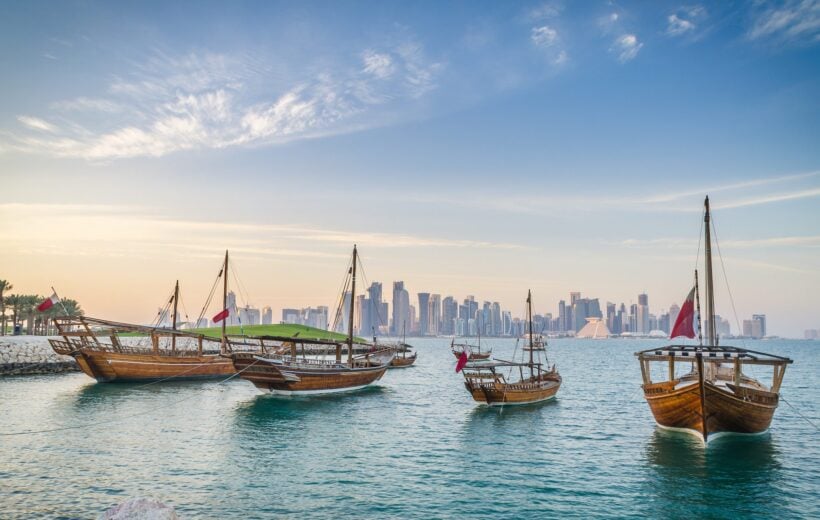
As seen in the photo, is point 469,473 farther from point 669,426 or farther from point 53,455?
point 53,455

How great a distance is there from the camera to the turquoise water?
20328mm

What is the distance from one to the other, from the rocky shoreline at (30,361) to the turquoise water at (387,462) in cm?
2137

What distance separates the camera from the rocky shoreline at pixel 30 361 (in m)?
63.1

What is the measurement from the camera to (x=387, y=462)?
26.9 metres

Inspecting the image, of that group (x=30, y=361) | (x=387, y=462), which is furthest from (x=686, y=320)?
(x=30, y=361)

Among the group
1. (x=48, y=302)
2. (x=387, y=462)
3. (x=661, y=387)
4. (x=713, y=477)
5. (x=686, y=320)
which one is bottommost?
(x=387, y=462)

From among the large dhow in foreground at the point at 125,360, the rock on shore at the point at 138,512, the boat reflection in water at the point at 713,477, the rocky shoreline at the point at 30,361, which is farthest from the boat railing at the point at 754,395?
the rocky shoreline at the point at 30,361

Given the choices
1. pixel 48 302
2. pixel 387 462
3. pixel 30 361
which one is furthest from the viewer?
pixel 30 361

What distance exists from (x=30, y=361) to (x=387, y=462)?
61.1 metres

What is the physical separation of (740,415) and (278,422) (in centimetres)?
2822

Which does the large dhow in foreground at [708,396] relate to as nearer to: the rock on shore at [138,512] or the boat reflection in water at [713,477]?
the boat reflection in water at [713,477]

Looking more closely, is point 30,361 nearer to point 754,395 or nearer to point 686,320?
point 686,320

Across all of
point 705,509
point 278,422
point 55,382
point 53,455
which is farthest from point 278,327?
point 705,509

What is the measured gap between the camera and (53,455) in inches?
1024
